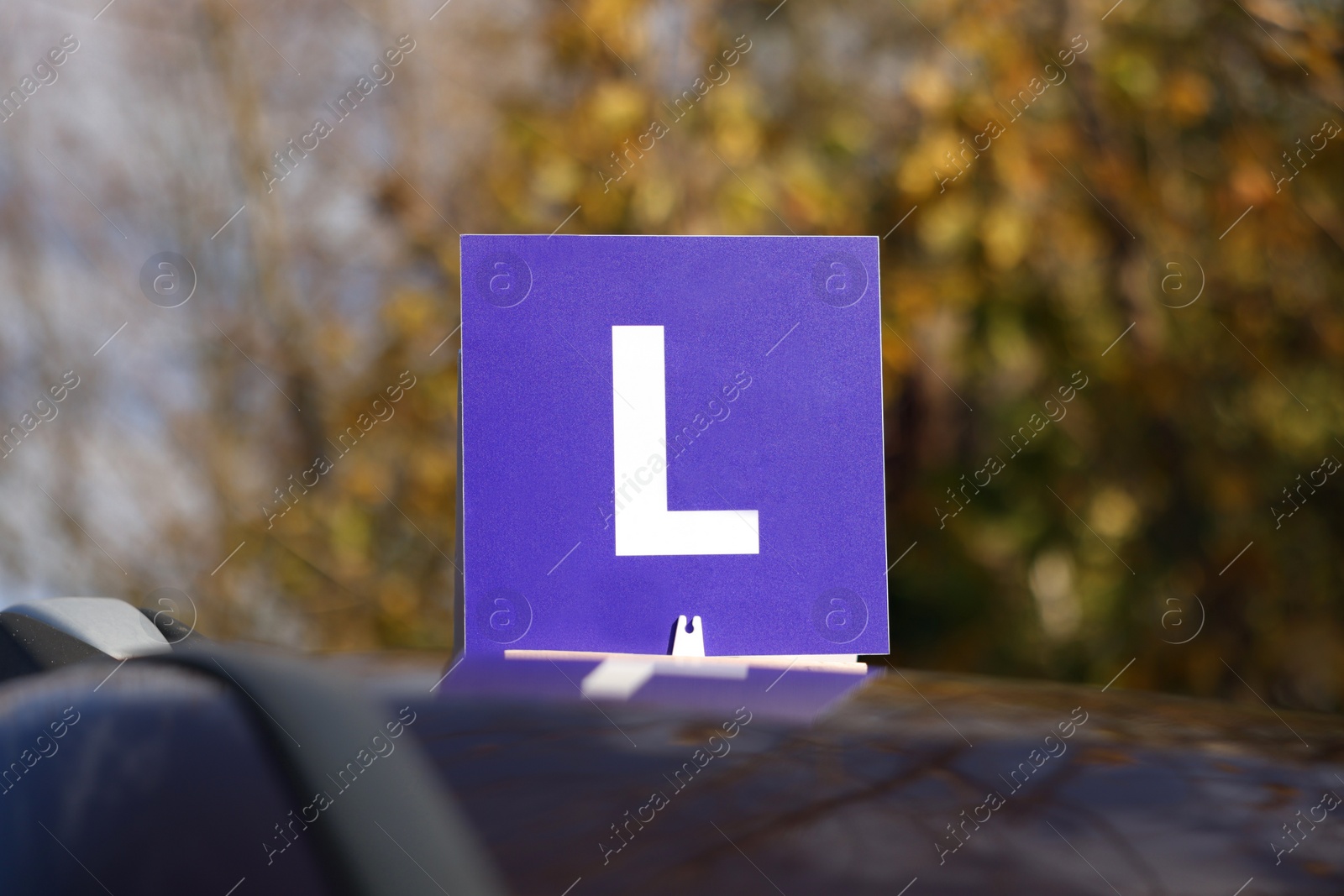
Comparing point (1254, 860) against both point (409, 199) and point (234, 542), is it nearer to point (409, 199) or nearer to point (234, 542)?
point (409, 199)

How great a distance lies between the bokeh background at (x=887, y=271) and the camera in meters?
2.62

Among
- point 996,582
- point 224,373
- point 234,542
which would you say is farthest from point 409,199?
point 996,582

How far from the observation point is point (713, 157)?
282 cm

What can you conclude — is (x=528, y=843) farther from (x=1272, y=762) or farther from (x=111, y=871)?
(x=1272, y=762)

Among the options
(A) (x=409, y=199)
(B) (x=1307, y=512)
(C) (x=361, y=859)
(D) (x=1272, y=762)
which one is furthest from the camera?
(A) (x=409, y=199)

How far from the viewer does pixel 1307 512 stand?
2658mm

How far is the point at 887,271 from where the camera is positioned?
279 centimetres

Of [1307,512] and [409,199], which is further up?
[409,199]

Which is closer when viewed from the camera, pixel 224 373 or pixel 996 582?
pixel 996 582

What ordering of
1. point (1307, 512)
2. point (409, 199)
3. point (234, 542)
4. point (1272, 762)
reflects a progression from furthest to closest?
point (234, 542) < point (409, 199) < point (1307, 512) < point (1272, 762)

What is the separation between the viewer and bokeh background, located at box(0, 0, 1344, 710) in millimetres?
2621

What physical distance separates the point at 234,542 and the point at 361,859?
126 inches

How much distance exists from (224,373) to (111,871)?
3161mm

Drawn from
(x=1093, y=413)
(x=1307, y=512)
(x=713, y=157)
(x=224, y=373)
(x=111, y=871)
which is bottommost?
(x=111, y=871)
